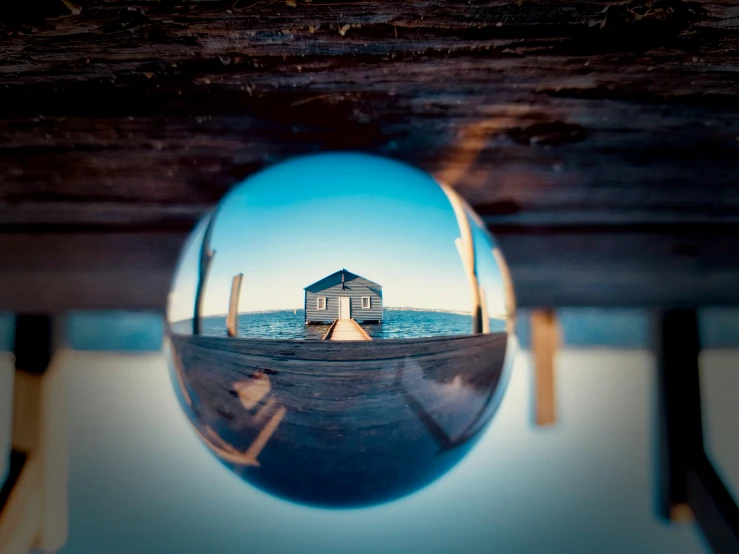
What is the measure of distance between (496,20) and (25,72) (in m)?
0.55

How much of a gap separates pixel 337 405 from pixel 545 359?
0.75 meters

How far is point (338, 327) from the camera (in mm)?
348

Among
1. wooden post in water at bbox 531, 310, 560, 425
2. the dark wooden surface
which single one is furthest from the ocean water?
wooden post in water at bbox 531, 310, 560, 425

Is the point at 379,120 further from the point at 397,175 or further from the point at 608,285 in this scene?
the point at 608,285

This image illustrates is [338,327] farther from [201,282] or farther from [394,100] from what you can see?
[394,100]

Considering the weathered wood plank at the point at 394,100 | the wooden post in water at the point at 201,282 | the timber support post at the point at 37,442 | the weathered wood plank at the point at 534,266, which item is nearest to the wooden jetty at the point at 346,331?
the wooden post in water at the point at 201,282

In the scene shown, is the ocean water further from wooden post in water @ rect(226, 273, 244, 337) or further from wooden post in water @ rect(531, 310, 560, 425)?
wooden post in water @ rect(531, 310, 560, 425)

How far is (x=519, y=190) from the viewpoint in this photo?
2.43 feet

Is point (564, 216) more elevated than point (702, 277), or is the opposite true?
point (564, 216)

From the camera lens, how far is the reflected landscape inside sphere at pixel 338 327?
1.12 feet

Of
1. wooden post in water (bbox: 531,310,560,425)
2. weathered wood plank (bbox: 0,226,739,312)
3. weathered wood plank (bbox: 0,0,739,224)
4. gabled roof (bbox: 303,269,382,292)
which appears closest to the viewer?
gabled roof (bbox: 303,269,382,292)

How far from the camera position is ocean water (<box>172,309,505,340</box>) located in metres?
0.34

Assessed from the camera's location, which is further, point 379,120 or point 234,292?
point 379,120

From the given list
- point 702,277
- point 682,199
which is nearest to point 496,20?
point 682,199
